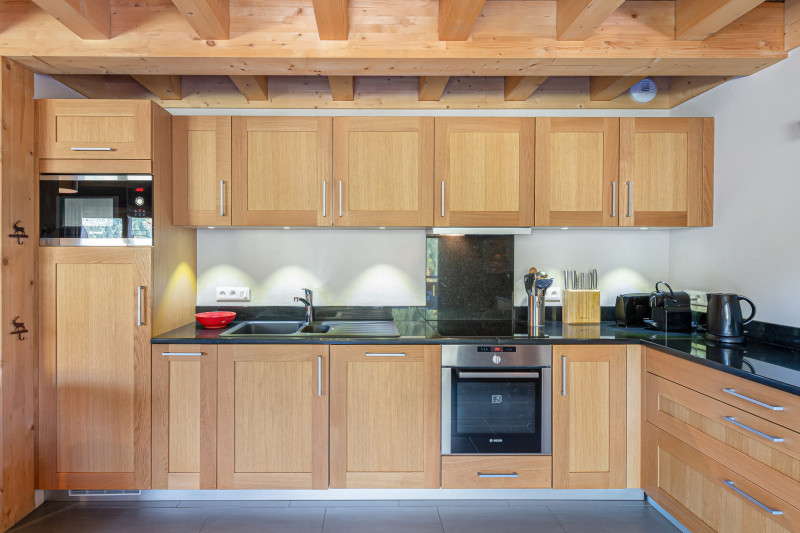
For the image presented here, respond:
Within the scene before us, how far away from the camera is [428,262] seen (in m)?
3.08

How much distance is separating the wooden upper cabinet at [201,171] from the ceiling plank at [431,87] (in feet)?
3.91

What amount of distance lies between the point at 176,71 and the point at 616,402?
2972mm

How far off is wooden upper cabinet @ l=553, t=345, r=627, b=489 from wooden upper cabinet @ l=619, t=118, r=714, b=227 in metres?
0.89

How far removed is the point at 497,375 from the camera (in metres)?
2.45

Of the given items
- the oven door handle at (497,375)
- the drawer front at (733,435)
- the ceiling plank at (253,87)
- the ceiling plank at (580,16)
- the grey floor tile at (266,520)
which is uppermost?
the ceiling plank at (580,16)

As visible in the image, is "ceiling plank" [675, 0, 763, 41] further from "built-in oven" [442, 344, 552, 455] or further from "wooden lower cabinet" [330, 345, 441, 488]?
"wooden lower cabinet" [330, 345, 441, 488]

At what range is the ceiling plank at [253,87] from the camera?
2.67 m

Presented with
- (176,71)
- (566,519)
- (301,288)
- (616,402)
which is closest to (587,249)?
(616,402)

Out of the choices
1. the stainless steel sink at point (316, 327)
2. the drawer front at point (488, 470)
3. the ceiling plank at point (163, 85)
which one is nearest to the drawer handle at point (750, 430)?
the drawer front at point (488, 470)

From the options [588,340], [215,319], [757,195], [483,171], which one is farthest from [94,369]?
[757,195]

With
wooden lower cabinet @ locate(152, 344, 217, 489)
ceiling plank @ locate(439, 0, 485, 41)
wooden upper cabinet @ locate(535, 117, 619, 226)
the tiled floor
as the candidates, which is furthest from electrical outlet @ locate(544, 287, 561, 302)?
wooden lower cabinet @ locate(152, 344, 217, 489)

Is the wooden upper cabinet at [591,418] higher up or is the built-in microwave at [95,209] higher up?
the built-in microwave at [95,209]

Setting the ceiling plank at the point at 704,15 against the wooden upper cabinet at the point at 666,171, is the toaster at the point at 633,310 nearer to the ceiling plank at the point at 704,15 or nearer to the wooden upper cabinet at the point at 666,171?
the wooden upper cabinet at the point at 666,171

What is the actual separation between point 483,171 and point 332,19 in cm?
118
